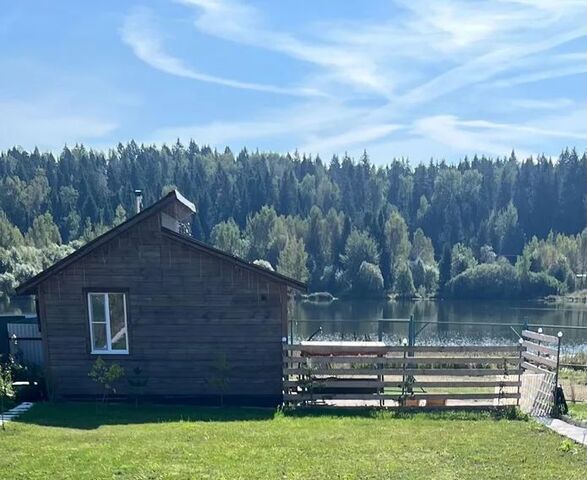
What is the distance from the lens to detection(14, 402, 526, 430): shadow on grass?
33.6ft

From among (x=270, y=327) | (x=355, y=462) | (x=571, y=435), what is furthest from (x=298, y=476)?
(x=270, y=327)

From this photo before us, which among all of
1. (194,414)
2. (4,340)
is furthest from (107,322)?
(194,414)

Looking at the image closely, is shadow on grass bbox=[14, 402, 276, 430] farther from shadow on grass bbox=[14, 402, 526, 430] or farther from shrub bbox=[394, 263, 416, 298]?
shrub bbox=[394, 263, 416, 298]

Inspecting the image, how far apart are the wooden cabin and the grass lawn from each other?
5.95ft

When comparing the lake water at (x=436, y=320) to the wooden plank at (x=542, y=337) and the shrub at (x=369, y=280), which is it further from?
the wooden plank at (x=542, y=337)

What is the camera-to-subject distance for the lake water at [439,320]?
1000 inches

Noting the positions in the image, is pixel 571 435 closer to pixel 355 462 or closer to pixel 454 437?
pixel 454 437

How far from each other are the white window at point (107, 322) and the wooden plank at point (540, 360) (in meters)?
9.45

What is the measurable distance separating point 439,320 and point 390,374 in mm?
37563

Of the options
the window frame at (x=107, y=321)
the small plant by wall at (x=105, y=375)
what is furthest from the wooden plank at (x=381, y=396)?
the window frame at (x=107, y=321)

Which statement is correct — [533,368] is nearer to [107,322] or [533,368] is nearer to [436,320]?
[107,322]

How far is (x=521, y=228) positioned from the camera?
121875 millimetres

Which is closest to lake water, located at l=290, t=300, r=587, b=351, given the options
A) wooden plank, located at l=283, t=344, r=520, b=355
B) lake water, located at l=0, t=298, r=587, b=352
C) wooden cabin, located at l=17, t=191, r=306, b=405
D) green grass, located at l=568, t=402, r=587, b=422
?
lake water, located at l=0, t=298, r=587, b=352

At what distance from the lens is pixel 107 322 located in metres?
12.5
